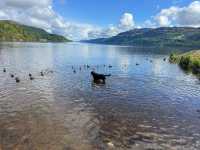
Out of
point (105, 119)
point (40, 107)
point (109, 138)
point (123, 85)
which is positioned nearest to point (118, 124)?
point (105, 119)

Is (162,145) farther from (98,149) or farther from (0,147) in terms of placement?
(0,147)

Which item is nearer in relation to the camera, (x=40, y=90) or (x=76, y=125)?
(x=76, y=125)

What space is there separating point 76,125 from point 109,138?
5.06m

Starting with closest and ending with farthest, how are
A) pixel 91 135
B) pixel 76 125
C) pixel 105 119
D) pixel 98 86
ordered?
pixel 91 135 → pixel 76 125 → pixel 105 119 → pixel 98 86

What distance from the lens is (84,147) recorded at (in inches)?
1017

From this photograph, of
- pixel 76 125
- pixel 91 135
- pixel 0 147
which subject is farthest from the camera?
pixel 76 125

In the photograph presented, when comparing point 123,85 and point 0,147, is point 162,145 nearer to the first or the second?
point 0,147

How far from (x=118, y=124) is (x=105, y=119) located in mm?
2341

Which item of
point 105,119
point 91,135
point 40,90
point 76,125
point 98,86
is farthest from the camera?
point 98,86

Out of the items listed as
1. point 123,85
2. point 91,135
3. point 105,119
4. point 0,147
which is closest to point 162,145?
point 91,135

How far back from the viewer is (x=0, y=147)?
987 inches

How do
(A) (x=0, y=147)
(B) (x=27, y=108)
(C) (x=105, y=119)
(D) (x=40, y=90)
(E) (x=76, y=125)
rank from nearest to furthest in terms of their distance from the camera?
(A) (x=0, y=147) < (E) (x=76, y=125) < (C) (x=105, y=119) < (B) (x=27, y=108) < (D) (x=40, y=90)

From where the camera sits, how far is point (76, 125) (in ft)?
104

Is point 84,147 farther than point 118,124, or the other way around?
point 118,124
